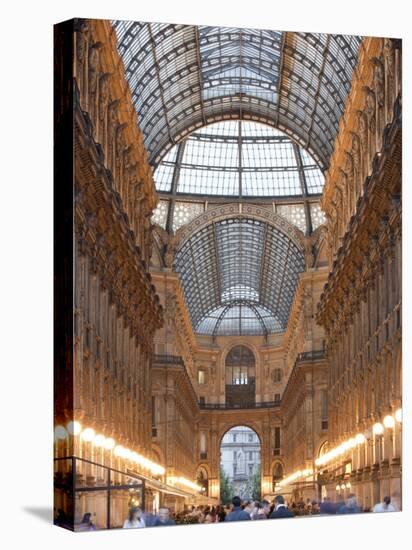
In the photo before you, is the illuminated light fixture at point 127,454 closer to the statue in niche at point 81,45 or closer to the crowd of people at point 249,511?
the crowd of people at point 249,511

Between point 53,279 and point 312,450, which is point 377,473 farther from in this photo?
point 53,279

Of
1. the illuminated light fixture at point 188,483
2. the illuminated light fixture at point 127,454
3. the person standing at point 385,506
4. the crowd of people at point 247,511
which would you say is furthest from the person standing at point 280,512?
the illuminated light fixture at point 127,454

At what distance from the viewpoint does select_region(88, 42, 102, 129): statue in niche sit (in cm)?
3441

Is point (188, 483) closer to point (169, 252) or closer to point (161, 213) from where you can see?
point (169, 252)

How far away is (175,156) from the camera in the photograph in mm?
39188

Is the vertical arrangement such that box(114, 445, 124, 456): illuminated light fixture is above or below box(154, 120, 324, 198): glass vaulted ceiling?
below

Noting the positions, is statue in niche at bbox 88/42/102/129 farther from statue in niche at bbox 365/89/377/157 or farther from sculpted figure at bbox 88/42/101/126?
statue in niche at bbox 365/89/377/157

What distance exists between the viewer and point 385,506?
118 ft

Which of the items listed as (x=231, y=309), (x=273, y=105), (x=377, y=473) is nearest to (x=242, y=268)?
(x=231, y=309)

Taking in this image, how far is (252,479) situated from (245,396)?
286 cm

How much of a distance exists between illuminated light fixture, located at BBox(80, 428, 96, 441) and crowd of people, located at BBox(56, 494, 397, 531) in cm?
200

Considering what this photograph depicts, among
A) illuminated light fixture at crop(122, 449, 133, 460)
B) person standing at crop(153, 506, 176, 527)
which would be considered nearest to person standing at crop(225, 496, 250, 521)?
person standing at crop(153, 506, 176, 527)

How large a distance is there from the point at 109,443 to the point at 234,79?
1068 centimetres

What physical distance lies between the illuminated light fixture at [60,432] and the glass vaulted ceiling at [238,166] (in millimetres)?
8528
